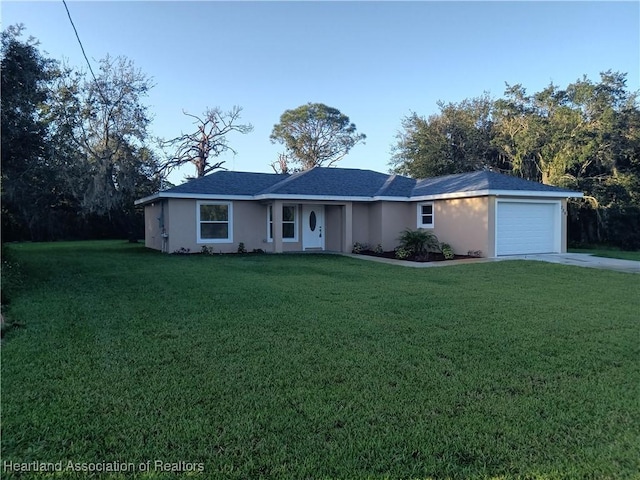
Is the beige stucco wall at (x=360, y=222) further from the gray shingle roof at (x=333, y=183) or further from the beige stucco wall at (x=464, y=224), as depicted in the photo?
the beige stucco wall at (x=464, y=224)

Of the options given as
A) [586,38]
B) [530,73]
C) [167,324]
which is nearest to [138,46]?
[167,324]

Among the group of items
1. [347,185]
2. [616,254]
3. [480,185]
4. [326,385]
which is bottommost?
[326,385]

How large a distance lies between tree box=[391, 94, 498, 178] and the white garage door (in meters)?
11.6

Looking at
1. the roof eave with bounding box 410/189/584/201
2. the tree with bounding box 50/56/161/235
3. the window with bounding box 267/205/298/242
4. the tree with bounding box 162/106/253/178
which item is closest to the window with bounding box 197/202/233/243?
the window with bounding box 267/205/298/242

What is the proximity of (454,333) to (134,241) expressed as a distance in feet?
82.3

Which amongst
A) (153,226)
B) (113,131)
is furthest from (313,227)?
(113,131)

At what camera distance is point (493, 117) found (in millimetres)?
28062

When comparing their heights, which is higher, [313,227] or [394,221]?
[394,221]

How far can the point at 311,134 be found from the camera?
43844 mm

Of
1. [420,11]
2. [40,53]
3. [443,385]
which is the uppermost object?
[420,11]

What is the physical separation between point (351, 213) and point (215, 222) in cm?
539

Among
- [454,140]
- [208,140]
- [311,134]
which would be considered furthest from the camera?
[311,134]

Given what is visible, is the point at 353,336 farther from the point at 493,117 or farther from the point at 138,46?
the point at 493,117

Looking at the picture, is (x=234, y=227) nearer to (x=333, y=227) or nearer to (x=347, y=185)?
(x=333, y=227)
